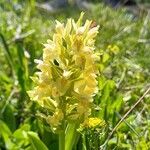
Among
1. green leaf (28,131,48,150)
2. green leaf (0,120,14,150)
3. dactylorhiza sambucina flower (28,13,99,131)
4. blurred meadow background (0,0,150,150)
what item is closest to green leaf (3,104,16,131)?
blurred meadow background (0,0,150,150)

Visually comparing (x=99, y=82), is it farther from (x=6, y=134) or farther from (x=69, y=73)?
(x=69, y=73)

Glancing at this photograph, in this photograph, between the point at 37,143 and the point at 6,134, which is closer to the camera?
the point at 37,143

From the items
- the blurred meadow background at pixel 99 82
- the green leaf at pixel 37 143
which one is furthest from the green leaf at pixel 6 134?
the green leaf at pixel 37 143

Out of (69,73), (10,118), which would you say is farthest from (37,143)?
(10,118)

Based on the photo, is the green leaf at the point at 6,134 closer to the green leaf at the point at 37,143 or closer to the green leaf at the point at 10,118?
the green leaf at the point at 10,118

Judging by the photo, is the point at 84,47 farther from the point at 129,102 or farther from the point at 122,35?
the point at 122,35

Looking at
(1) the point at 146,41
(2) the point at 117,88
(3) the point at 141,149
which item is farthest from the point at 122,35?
(3) the point at 141,149

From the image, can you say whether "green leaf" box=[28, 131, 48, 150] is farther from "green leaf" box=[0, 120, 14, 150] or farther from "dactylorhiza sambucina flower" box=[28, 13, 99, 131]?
"green leaf" box=[0, 120, 14, 150]
